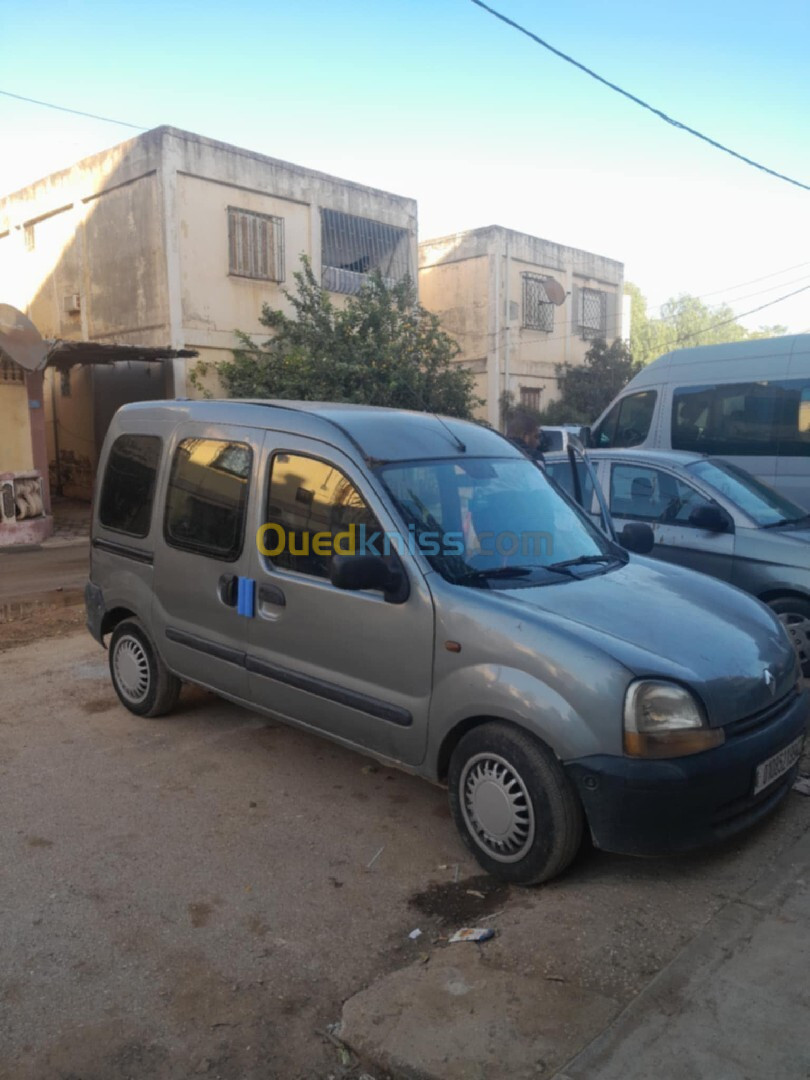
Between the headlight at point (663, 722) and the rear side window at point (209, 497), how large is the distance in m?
2.22

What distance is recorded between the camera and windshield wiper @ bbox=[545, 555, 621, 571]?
13.0 feet

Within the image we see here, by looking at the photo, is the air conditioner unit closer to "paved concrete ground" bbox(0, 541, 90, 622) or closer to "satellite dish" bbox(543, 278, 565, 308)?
"paved concrete ground" bbox(0, 541, 90, 622)

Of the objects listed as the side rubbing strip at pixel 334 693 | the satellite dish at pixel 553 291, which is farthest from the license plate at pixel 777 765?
the satellite dish at pixel 553 291

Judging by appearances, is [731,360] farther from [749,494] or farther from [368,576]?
[368,576]

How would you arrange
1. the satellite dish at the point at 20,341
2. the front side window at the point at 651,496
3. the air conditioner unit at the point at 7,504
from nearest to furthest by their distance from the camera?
the front side window at the point at 651,496, the satellite dish at the point at 20,341, the air conditioner unit at the point at 7,504

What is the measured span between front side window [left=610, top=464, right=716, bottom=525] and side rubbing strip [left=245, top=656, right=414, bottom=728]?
3252mm

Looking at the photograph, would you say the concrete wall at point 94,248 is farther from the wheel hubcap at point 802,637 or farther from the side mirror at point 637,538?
the wheel hubcap at point 802,637

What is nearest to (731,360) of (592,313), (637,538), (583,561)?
(637,538)

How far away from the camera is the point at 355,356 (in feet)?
49.4

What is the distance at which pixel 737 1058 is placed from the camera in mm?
2383

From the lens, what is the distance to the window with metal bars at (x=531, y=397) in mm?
22875

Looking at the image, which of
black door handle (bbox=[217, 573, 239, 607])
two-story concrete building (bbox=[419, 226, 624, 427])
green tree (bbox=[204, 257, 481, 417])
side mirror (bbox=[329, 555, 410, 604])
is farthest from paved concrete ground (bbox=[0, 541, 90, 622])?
two-story concrete building (bbox=[419, 226, 624, 427])

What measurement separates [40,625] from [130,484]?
11.2 ft

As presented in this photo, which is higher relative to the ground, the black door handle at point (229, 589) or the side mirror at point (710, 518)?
the side mirror at point (710, 518)
